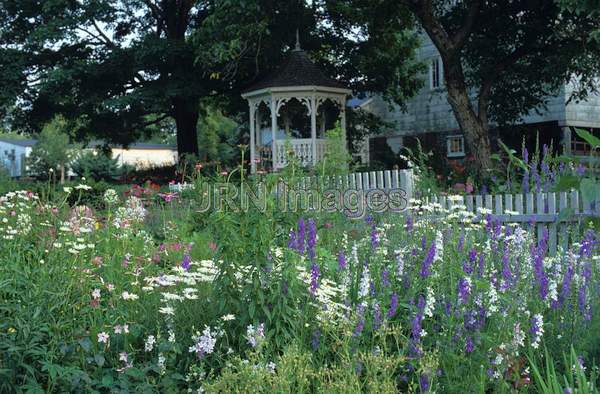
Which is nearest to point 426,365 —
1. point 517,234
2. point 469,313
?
point 469,313

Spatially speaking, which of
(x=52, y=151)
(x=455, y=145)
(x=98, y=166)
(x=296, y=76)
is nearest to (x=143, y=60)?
(x=296, y=76)

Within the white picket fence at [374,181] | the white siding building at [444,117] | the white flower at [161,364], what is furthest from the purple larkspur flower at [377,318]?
the white siding building at [444,117]

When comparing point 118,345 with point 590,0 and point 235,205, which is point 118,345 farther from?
point 590,0

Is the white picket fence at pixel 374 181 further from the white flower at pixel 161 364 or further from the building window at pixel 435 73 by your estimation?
the building window at pixel 435 73

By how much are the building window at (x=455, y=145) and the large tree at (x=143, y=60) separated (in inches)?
142

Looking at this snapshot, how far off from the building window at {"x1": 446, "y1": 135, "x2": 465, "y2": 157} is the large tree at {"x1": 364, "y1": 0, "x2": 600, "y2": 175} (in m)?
4.80

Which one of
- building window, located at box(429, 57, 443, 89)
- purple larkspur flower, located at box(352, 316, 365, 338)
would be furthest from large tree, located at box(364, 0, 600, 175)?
purple larkspur flower, located at box(352, 316, 365, 338)

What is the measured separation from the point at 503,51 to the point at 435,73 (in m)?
7.27

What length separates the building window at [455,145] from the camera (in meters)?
22.8

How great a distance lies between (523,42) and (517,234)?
1209 centimetres

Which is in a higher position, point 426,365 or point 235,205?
point 235,205

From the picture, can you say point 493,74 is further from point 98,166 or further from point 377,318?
point 98,166

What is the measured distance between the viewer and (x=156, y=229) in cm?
758

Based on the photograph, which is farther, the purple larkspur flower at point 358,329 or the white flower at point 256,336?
the purple larkspur flower at point 358,329
